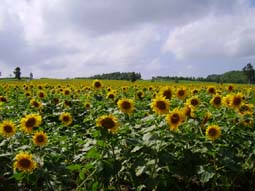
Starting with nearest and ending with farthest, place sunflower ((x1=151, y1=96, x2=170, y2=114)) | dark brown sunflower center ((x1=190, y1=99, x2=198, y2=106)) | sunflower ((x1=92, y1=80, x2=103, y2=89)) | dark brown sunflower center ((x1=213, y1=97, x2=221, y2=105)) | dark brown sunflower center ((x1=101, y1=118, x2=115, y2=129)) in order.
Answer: dark brown sunflower center ((x1=101, y1=118, x2=115, y2=129)) < sunflower ((x1=151, y1=96, x2=170, y2=114)) < dark brown sunflower center ((x1=190, y1=99, x2=198, y2=106)) < dark brown sunflower center ((x1=213, y1=97, x2=221, y2=105)) < sunflower ((x1=92, y1=80, x2=103, y2=89))

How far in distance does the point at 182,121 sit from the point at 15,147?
2.15 metres

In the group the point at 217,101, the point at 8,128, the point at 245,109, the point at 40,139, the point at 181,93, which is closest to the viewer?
the point at 40,139

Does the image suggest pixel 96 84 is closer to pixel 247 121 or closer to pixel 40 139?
pixel 247 121

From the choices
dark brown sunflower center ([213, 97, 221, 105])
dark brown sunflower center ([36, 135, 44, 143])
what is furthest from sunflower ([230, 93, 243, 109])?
dark brown sunflower center ([36, 135, 44, 143])

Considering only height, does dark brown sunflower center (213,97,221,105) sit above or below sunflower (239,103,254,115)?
above

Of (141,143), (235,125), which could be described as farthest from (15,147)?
(235,125)

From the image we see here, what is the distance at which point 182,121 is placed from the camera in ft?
17.5

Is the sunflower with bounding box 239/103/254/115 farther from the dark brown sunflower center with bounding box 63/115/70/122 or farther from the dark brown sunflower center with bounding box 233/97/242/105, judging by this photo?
the dark brown sunflower center with bounding box 63/115/70/122

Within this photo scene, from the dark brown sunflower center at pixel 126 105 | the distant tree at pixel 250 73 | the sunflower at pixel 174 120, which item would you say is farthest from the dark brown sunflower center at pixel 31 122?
the distant tree at pixel 250 73

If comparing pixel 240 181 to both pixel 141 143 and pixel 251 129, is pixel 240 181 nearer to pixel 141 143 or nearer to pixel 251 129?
pixel 251 129

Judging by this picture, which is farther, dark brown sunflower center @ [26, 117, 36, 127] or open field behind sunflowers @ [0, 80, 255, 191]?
dark brown sunflower center @ [26, 117, 36, 127]

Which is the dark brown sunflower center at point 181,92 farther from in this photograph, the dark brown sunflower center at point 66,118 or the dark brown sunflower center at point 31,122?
the dark brown sunflower center at point 31,122

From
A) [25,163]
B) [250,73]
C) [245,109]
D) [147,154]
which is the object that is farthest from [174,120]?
[250,73]

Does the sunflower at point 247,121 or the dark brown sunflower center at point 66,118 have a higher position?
the sunflower at point 247,121
